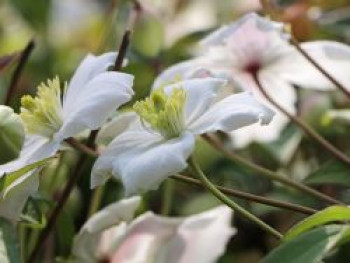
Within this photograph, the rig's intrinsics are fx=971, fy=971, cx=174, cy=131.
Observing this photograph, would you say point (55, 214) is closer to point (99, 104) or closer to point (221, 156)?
point (99, 104)

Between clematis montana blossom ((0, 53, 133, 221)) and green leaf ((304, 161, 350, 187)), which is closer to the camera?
clematis montana blossom ((0, 53, 133, 221))

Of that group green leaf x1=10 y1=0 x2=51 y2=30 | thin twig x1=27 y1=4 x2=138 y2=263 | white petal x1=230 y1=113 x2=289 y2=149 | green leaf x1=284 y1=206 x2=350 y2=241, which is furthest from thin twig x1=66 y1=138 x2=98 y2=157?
green leaf x1=10 y1=0 x2=51 y2=30

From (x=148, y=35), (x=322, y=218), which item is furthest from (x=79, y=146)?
(x=148, y=35)

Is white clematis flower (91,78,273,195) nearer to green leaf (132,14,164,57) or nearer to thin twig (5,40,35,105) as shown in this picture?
thin twig (5,40,35,105)

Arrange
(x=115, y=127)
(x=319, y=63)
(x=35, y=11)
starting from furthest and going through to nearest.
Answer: (x=35, y=11)
(x=319, y=63)
(x=115, y=127)

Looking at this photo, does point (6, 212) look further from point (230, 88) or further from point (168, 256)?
point (230, 88)

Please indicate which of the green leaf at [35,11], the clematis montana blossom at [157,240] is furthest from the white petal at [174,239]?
the green leaf at [35,11]

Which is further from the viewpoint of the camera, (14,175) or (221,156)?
(221,156)
